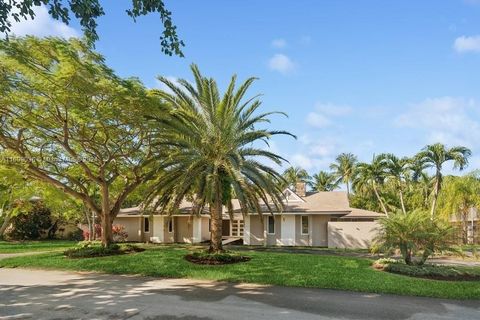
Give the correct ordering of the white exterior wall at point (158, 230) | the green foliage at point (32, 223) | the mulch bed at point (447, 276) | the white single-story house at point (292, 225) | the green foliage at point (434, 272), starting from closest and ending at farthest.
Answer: the mulch bed at point (447, 276) < the green foliage at point (434, 272) < the white single-story house at point (292, 225) < the white exterior wall at point (158, 230) < the green foliage at point (32, 223)

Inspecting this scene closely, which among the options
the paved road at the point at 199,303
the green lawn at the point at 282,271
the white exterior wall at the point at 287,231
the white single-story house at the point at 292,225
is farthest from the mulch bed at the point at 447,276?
the white exterior wall at the point at 287,231

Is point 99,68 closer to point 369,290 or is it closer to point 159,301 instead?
point 159,301

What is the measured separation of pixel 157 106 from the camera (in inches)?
696

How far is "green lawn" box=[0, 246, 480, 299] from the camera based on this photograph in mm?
11961

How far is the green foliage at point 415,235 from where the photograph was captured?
14312mm

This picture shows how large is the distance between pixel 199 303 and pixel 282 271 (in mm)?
4917

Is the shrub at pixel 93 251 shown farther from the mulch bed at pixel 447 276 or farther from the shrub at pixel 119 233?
the mulch bed at pixel 447 276

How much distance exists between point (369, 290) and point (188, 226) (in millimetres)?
22052

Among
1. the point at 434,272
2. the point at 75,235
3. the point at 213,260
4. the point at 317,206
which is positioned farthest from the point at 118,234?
the point at 434,272

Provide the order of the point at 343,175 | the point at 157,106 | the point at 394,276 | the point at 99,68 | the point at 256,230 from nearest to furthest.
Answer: the point at 394,276
the point at 99,68
the point at 157,106
the point at 256,230
the point at 343,175

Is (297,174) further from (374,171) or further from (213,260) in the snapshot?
(213,260)

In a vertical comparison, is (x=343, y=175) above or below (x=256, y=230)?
above

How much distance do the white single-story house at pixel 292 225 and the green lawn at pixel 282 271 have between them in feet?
27.4

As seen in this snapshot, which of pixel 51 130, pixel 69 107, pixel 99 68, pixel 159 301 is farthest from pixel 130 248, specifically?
pixel 159 301
